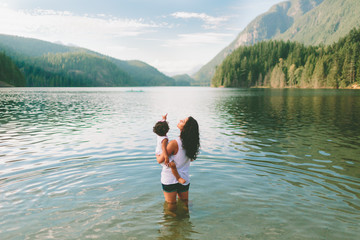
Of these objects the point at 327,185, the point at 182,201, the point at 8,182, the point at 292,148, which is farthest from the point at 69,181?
the point at 292,148

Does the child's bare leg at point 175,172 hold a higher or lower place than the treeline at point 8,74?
lower

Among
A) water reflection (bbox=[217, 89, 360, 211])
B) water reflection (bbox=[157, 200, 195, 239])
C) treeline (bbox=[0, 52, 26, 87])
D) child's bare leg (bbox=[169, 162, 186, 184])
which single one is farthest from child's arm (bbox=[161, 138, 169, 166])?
treeline (bbox=[0, 52, 26, 87])

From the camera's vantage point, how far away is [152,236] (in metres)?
6.61

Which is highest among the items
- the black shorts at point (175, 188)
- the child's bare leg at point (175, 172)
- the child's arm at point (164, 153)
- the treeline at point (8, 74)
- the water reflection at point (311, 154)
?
the treeline at point (8, 74)

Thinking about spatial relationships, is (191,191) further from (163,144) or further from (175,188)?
(163,144)

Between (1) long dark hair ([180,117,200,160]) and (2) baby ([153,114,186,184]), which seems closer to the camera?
(2) baby ([153,114,186,184])

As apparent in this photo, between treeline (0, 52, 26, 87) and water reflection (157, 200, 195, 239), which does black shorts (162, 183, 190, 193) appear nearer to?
water reflection (157, 200, 195, 239)

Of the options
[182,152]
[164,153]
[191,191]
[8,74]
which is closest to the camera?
[164,153]

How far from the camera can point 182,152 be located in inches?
280

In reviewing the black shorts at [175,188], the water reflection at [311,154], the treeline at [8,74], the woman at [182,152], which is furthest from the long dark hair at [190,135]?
the treeline at [8,74]

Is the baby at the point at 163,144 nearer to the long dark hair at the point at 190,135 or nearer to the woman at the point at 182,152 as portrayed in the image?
the woman at the point at 182,152

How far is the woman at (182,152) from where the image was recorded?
6.97 m

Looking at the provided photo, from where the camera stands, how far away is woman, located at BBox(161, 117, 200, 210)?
22.9 ft

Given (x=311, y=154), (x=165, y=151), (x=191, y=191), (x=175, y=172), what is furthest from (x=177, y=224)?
(x=311, y=154)
